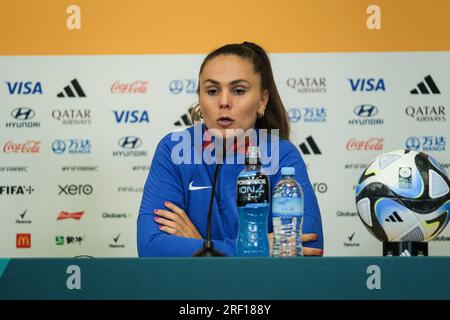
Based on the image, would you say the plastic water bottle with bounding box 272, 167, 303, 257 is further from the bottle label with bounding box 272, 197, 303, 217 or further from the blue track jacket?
the blue track jacket

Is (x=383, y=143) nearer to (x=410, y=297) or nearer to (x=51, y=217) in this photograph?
(x=51, y=217)

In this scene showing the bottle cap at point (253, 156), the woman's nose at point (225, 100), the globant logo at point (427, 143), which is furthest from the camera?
the globant logo at point (427, 143)

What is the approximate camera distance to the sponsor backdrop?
444 cm

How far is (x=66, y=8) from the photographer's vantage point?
4.58m

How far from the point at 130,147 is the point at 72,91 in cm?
49

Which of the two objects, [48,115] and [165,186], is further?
[48,115]

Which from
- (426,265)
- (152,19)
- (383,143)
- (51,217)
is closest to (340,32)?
(383,143)

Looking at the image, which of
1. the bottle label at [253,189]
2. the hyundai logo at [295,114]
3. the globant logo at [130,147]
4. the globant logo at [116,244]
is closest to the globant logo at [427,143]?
the hyundai logo at [295,114]

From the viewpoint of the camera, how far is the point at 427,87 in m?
4.46

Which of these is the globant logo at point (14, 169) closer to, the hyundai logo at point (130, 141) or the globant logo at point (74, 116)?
the globant logo at point (74, 116)

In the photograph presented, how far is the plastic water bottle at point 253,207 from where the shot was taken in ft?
6.19

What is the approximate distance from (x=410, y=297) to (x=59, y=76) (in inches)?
138

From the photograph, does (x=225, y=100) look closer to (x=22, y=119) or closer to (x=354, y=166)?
A: (x=354, y=166)

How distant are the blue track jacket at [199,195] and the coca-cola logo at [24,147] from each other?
2.22 metres
